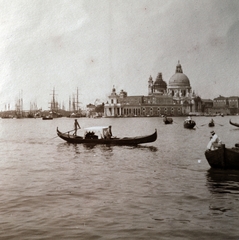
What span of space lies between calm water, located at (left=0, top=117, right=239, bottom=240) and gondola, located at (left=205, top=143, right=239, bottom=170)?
0.61 feet

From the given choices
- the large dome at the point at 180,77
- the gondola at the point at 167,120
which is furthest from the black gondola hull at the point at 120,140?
the gondola at the point at 167,120

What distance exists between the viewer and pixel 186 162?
8.05m

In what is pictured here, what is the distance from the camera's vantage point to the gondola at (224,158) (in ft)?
22.7

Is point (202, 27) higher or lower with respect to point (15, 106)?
higher

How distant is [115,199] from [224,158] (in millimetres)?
2846

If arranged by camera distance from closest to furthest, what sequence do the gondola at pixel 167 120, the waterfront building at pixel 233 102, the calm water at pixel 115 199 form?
the calm water at pixel 115 199, the waterfront building at pixel 233 102, the gondola at pixel 167 120

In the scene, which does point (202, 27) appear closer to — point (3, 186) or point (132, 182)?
point (132, 182)

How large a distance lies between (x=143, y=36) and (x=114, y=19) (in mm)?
708

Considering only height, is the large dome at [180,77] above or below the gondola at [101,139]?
above

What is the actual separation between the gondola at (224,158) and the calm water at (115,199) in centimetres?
18

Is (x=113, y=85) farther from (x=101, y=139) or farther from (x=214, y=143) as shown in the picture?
(x=101, y=139)

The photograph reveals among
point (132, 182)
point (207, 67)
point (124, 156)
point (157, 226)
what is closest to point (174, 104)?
point (124, 156)

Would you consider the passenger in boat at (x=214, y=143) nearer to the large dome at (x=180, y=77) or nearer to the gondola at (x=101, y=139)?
the large dome at (x=180, y=77)

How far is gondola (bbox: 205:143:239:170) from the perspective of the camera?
6906 mm
